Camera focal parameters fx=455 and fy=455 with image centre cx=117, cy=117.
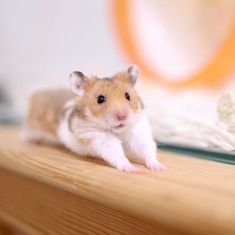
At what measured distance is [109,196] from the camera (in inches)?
19.5

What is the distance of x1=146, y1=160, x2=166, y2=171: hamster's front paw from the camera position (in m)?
0.59

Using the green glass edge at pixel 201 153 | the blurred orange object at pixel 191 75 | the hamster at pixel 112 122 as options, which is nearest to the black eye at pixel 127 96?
the hamster at pixel 112 122

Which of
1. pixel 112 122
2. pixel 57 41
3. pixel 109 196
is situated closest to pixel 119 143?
pixel 112 122

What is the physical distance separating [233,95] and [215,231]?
290 millimetres

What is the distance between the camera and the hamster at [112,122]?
24.5 inches

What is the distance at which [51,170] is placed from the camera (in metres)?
0.62

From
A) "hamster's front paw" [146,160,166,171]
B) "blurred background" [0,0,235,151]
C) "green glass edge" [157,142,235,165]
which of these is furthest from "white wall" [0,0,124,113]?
"hamster's front paw" [146,160,166,171]

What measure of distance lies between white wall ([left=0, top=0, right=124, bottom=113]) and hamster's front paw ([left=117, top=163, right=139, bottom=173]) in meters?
0.38

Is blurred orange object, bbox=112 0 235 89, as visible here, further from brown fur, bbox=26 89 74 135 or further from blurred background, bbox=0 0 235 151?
brown fur, bbox=26 89 74 135

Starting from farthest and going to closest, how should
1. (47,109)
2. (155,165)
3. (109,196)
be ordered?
(47,109), (155,165), (109,196)

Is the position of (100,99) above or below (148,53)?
below

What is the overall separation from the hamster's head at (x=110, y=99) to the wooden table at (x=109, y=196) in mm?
64

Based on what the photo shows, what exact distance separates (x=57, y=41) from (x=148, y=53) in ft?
0.92

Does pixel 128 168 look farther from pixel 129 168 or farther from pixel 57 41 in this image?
pixel 57 41
